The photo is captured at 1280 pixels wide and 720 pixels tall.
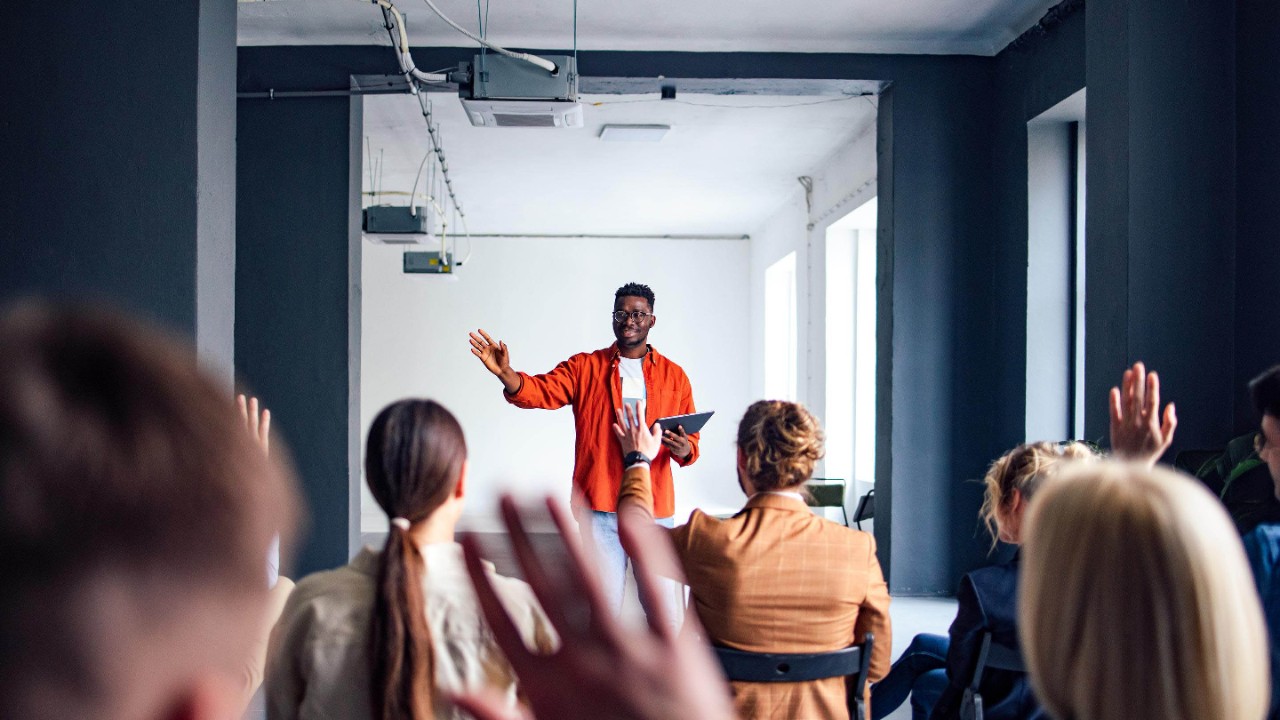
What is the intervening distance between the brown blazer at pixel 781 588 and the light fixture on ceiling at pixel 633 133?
537 centimetres

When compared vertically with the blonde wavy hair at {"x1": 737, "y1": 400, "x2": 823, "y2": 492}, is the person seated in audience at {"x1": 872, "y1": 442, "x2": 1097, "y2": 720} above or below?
below

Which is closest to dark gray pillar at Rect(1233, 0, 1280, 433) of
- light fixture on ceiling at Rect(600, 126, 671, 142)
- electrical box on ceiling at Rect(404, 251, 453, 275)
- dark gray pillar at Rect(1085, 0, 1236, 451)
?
dark gray pillar at Rect(1085, 0, 1236, 451)

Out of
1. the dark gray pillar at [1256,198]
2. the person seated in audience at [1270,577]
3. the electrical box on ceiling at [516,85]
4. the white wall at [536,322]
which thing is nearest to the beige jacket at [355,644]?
the person seated in audience at [1270,577]

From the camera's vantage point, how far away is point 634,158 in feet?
26.4

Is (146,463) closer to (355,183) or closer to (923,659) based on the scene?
(923,659)

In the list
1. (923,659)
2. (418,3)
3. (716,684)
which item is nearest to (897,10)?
(418,3)

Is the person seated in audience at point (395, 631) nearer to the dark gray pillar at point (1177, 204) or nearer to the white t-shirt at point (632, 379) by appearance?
the white t-shirt at point (632, 379)

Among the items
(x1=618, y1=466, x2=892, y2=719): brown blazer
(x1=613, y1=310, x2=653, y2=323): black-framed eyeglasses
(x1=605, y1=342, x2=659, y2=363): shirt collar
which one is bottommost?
(x1=618, y1=466, x2=892, y2=719): brown blazer

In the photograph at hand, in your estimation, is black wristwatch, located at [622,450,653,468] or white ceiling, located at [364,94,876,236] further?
white ceiling, located at [364,94,876,236]

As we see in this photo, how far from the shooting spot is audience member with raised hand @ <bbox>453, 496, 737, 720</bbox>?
1.25 feet

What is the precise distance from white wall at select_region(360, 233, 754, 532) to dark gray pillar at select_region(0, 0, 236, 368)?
8.87 meters

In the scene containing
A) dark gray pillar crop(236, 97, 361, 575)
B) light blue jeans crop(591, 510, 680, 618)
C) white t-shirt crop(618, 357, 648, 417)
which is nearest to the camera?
light blue jeans crop(591, 510, 680, 618)

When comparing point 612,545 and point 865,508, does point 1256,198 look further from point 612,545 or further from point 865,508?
point 865,508

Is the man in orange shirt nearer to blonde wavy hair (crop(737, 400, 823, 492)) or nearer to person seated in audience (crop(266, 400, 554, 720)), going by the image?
blonde wavy hair (crop(737, 400, 823, 492))
